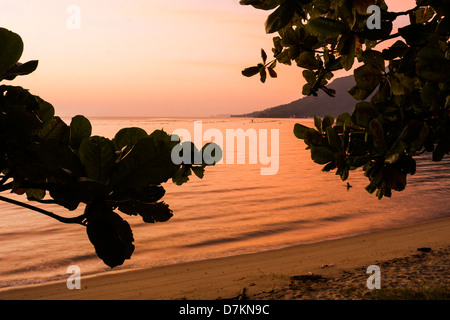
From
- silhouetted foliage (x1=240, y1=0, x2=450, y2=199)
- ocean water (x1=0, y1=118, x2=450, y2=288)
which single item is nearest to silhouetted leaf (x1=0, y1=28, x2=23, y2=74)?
silhouetted foliage (x1=240, y1=0, x2=450, y2=199)

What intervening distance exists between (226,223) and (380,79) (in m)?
10.2

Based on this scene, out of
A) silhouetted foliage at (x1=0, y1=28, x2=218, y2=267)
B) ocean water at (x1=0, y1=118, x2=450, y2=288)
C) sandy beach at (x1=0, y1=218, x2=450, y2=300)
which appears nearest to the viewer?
silhouetted foliage at (x1=0, y1=28, x2=218, y2=267)

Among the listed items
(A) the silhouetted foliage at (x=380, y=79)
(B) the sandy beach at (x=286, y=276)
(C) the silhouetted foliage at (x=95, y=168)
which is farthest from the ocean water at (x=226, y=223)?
(C) the silhouetted foliage at (x=95, y=168)

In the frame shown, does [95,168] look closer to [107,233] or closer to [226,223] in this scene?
[107,233]

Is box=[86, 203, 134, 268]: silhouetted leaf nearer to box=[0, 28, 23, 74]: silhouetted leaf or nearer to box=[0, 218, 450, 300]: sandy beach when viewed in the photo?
box=[0, 28, 23, 74]: silhouetted leaf

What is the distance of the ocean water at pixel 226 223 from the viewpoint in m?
9.00

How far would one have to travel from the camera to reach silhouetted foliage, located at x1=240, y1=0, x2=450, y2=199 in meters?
1.83

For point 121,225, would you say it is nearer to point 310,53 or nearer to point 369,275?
point 310,53

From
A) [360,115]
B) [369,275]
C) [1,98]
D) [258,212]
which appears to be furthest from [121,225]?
[258,212]

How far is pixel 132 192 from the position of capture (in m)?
0.94

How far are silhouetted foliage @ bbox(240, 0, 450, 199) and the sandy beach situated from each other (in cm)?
297

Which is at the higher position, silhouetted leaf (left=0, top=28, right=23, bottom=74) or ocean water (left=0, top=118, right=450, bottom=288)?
silhouetted leaf (left=0, top=28, right=23, bottom=74)

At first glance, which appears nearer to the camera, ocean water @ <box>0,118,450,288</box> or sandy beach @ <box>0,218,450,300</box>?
sandy beach @ <box>0,218,450,300</box>

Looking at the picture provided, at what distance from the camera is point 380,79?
233 centimetres
